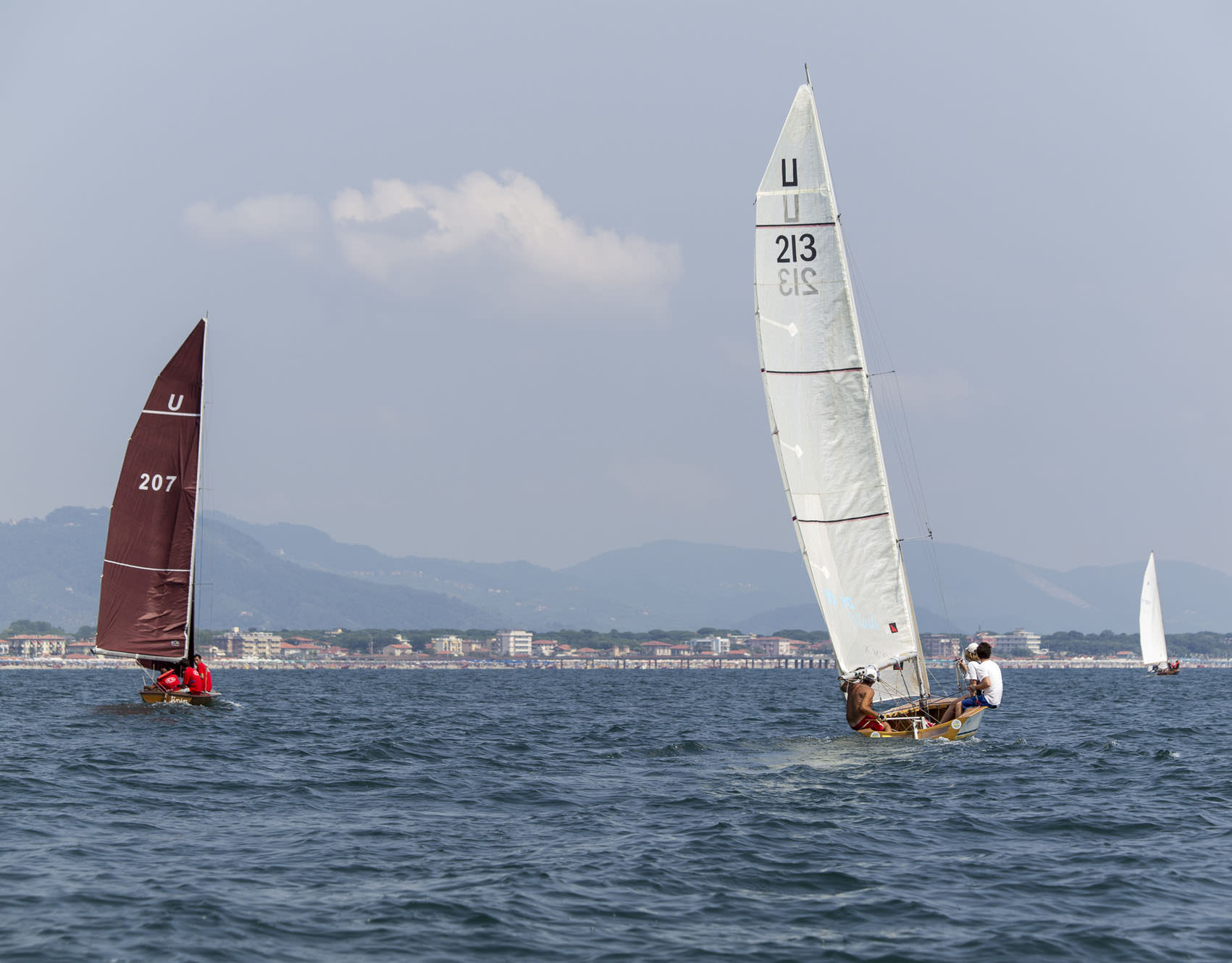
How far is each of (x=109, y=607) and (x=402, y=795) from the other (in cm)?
2374

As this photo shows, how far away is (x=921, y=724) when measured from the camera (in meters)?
27.8

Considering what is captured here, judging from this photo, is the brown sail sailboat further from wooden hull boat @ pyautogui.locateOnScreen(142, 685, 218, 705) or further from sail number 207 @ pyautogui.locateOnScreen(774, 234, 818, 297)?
sail number 207 @ pyautogui.locateOnScreen(774, 234, 818, 297)

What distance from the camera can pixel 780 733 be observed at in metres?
33.5

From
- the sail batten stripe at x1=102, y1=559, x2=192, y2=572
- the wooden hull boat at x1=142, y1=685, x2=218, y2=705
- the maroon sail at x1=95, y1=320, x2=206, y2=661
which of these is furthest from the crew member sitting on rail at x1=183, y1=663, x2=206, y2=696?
the sail batten stripe at x1=102, y1=559, x2=192, y2=572

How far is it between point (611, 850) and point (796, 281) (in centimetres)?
1521

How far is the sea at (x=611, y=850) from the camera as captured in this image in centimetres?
1202

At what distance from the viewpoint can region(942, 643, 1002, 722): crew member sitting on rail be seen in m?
28.4

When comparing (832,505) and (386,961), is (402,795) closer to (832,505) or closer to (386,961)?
(386,961)

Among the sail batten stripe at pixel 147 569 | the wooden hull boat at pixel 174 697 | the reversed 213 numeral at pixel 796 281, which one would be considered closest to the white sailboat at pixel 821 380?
the reversed 213 numeral at pixel 796 281

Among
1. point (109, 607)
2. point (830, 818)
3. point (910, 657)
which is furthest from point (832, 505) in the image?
point (109, 607)

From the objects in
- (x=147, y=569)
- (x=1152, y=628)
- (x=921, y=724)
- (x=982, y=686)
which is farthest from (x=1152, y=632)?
(x=147, y=569)

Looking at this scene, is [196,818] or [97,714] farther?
[97,714]

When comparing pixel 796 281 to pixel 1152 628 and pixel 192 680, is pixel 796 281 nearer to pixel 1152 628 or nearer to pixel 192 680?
pixel 192 680

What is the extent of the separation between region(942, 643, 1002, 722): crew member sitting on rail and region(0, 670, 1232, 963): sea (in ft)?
3.15
